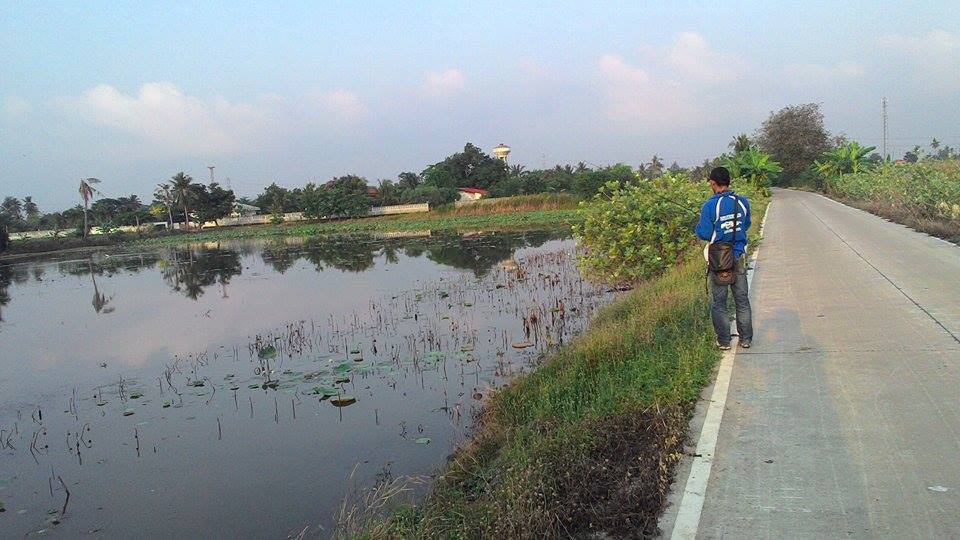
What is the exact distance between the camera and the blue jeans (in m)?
6.22

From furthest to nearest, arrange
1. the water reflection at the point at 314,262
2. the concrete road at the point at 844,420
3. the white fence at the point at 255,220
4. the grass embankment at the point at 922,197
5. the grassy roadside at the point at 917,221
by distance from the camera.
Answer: the white fence at the point at 255,220 < the water reflection at the point at 314,262 < the grass embankment at the point at 922,197 < the grassy roadside at the point at 917,221 < the concrete road at the point at 844,420

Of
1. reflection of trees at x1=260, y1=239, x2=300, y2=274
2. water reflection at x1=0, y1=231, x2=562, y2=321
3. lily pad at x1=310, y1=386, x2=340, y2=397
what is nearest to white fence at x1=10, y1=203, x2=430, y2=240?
water reflection at x1=0, y1=231, x2=562, y2=321

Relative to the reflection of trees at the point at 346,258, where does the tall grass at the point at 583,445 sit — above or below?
above

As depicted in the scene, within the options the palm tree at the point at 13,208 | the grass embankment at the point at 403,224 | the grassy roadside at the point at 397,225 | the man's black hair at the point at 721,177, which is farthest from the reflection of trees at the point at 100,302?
the palm tree at the point at 13,208

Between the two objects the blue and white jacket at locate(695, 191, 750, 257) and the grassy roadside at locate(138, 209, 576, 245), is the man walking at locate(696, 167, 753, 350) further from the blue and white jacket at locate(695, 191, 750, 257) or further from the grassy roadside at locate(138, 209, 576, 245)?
the grassy roadside at locate(138, 209, 576, 245)

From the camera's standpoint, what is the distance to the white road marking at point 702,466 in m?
3.31

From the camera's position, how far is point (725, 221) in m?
6.09

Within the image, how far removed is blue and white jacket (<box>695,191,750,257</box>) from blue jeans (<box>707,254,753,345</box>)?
0.23 meters

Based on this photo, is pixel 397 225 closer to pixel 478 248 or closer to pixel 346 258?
pixel 346 258

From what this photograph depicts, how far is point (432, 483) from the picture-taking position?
216 inches

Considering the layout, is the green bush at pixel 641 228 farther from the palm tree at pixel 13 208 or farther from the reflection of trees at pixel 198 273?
the palm tree at pixel 13 208

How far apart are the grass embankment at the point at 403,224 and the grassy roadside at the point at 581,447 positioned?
4449 centimetres

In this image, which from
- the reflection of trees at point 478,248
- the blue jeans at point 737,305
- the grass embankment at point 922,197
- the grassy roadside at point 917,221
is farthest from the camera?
the reflection of trees at point 478,248

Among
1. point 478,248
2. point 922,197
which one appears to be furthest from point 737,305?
point 478,248
